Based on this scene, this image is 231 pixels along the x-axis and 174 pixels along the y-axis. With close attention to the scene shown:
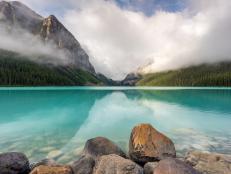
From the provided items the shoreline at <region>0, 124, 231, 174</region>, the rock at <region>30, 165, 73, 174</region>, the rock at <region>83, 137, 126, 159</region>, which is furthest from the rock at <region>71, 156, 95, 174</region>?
the rock at <region>83, 137, 126, 159</region>

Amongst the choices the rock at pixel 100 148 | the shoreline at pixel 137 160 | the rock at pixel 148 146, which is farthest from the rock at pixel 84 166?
the rock at pixel 148 146

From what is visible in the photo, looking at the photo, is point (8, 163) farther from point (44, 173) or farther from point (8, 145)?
point (8, 145)

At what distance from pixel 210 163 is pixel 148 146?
381cm

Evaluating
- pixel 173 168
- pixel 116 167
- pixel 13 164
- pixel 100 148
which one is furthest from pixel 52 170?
pixel 173 168

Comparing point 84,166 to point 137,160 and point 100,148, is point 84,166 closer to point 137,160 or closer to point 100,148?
point 100,148

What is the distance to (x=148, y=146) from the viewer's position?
1544 centimetres

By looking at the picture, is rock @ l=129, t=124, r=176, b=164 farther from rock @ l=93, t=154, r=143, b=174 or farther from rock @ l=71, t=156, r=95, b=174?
rock @ l=93, t=154, r=143, b=174

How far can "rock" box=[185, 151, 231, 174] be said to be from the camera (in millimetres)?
12812

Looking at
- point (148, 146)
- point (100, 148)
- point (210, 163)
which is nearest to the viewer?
point (210, 163)

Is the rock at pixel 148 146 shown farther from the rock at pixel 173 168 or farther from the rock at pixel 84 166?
the rock at pixel 173 168

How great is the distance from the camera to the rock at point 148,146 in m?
15.1

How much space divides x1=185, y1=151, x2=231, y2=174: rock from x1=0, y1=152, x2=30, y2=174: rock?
32.2 ft

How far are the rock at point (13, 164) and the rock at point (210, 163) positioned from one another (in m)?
9.82

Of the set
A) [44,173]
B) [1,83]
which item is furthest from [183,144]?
[1,83]
